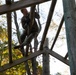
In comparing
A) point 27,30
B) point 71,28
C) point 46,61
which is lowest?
point 46,61

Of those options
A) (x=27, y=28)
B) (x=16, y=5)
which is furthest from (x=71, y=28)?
(x=27, y=28)

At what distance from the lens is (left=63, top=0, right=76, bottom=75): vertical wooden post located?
3131mm

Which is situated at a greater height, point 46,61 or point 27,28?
point 27,28

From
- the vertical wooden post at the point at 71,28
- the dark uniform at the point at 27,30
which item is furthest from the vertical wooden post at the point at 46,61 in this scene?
the vertical wooden post at the point at 71,28

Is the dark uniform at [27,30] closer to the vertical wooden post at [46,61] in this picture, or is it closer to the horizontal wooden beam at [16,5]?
the horizontal wooden beam at [16,5]

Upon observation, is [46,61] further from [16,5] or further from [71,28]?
[71,28]

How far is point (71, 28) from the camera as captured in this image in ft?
10.7

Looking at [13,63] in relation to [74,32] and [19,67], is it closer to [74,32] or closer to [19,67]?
[74,32]

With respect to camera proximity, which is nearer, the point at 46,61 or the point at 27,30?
the point at 27,30

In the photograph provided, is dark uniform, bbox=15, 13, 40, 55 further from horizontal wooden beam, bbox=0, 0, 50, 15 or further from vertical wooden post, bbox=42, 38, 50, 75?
vertical wooden post, bbox=42, 38, 50, 75

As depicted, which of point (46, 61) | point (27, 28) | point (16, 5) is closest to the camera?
point (16, 5)

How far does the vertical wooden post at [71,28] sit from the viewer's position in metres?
3.13

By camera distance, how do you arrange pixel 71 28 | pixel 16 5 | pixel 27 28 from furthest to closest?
pixel 27 28 < pixel 16 5 < pixel 71 28

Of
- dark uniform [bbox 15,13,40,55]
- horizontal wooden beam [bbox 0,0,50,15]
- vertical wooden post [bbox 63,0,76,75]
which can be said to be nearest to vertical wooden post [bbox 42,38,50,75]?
dark uniform [bbox 15,13,40,55]
